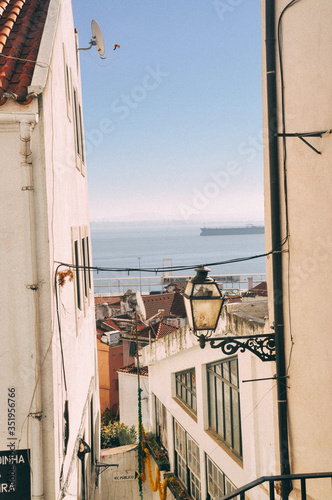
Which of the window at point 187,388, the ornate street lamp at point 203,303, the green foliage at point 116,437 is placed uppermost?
the ornate street lamp at point 203,303

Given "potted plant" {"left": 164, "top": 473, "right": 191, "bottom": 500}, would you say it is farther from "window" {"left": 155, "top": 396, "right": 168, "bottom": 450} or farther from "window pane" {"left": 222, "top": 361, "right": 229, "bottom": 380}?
"window pane" {"left": 222, "top": 361, "right": 229, "bottom": 380}

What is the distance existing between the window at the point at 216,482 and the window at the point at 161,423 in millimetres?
3441

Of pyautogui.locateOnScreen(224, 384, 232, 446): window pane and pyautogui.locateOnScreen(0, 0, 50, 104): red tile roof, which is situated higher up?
pyautogui.locateOnScreen(0, 0, 50, 104): red tile roof

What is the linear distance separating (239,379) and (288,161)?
12.2ft

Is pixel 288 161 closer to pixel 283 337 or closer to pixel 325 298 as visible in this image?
pixel 325 298

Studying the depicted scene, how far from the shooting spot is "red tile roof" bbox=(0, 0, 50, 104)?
566cm

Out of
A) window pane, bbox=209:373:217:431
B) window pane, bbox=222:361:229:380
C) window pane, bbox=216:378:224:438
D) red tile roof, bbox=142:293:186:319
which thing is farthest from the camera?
red tile roof, bbox=142:293:186:319

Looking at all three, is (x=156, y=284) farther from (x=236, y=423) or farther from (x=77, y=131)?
(x=236, y=423)

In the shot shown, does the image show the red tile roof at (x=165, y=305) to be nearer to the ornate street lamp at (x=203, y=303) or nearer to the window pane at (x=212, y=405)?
the window pane at (x=212, y=405)

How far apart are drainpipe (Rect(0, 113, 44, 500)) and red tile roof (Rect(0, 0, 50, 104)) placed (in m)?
0.31

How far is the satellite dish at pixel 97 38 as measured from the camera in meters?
9.91

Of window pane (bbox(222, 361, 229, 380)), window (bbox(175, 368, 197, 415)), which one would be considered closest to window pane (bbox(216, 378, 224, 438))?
window pane (bbox(222, 361, 229, 380))

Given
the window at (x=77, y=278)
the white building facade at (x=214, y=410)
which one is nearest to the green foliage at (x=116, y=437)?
the white building facade at (x=214, y=410)

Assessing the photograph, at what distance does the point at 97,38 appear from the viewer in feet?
33.0
